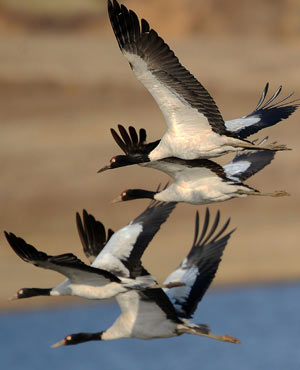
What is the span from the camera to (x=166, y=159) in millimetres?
12156

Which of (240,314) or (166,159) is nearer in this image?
(166,159)

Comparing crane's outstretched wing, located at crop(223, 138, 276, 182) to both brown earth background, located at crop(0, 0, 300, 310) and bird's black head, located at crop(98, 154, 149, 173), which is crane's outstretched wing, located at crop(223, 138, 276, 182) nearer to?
bird's black head, located at crop(98, 154, 149, 173)

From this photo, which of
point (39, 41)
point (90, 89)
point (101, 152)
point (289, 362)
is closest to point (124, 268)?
point (289, 362)

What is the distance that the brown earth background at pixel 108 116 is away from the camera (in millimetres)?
22500

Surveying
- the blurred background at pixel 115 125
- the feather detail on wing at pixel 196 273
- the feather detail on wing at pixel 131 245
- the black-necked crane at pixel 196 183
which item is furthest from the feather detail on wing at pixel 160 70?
the blurred background at pixel 115 125

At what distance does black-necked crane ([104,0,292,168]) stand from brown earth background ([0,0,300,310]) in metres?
9.08

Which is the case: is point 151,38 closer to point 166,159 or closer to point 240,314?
point 166,159

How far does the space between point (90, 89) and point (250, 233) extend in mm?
6814

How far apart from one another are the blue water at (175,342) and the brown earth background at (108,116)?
2.99 ft

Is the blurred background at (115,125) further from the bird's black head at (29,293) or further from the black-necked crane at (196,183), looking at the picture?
the bird's black head at (29,293)

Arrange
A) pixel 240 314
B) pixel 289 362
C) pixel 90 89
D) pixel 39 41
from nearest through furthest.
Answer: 1. pixel 289 362
2. pixel 240 314
3. pixel 90 89
4. pixel 39 41

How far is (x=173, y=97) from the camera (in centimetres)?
1137

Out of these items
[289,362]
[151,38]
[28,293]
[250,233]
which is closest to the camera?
[151,38]

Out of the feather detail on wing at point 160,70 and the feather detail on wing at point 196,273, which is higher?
the feather detail on wing at point 160,70
